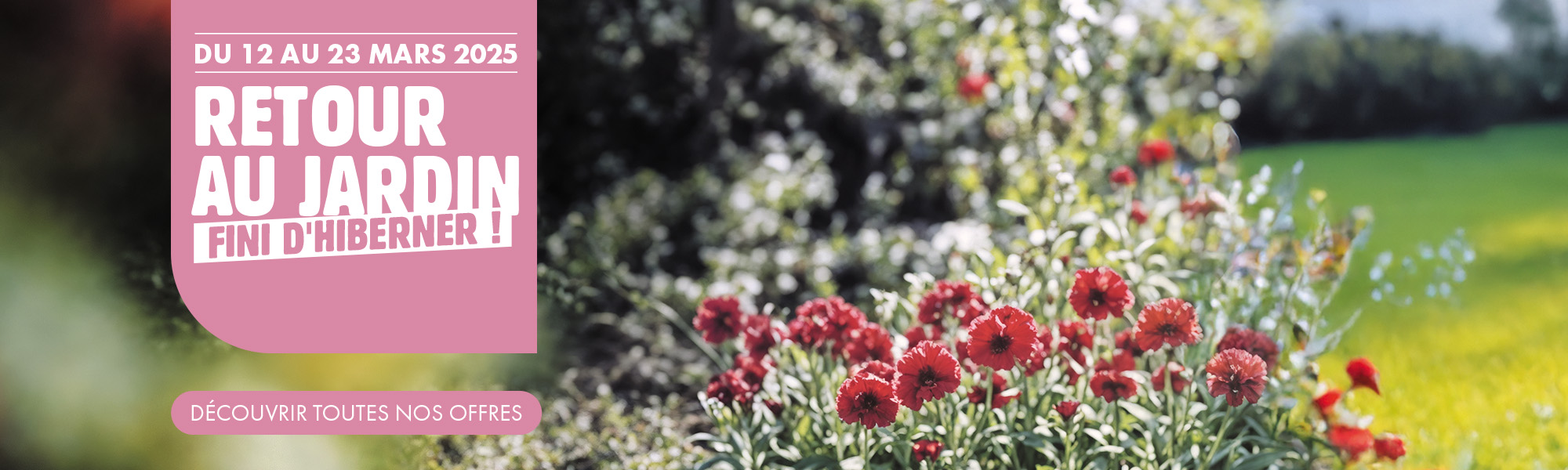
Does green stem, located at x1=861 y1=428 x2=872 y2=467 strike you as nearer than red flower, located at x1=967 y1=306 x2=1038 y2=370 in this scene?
No

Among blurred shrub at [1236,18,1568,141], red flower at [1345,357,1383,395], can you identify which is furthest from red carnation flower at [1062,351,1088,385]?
blurred shrub at [1236,18,1568,141]

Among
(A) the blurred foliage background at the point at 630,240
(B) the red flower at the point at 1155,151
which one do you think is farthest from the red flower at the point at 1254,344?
(B) the red flower at the point at 1155,151

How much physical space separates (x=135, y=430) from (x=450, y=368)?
36.0 inches

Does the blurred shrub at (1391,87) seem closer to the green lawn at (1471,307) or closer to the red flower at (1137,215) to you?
the green lawn at (1471,307)

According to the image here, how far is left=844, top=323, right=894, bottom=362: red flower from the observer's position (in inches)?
88.9

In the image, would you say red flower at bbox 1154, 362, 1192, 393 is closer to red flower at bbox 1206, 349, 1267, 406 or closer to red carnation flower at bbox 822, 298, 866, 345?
red flower at bbox 1206, 349, 1267, 406

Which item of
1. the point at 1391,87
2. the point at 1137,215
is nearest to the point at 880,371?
the point at 1137,215

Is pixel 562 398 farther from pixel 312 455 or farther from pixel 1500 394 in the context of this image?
pixel 1500 394

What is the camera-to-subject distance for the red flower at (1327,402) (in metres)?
2.32

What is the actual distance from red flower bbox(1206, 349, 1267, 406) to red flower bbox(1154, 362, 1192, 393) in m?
0.18

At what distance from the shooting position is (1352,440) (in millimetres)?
2225

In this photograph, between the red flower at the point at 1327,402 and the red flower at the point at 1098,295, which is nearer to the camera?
the red flower at the point at 1098,295

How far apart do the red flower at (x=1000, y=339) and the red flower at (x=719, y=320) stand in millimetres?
640

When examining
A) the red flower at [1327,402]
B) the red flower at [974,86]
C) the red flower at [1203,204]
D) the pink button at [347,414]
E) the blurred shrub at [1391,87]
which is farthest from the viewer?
the blurred shrub at [1391,87]
